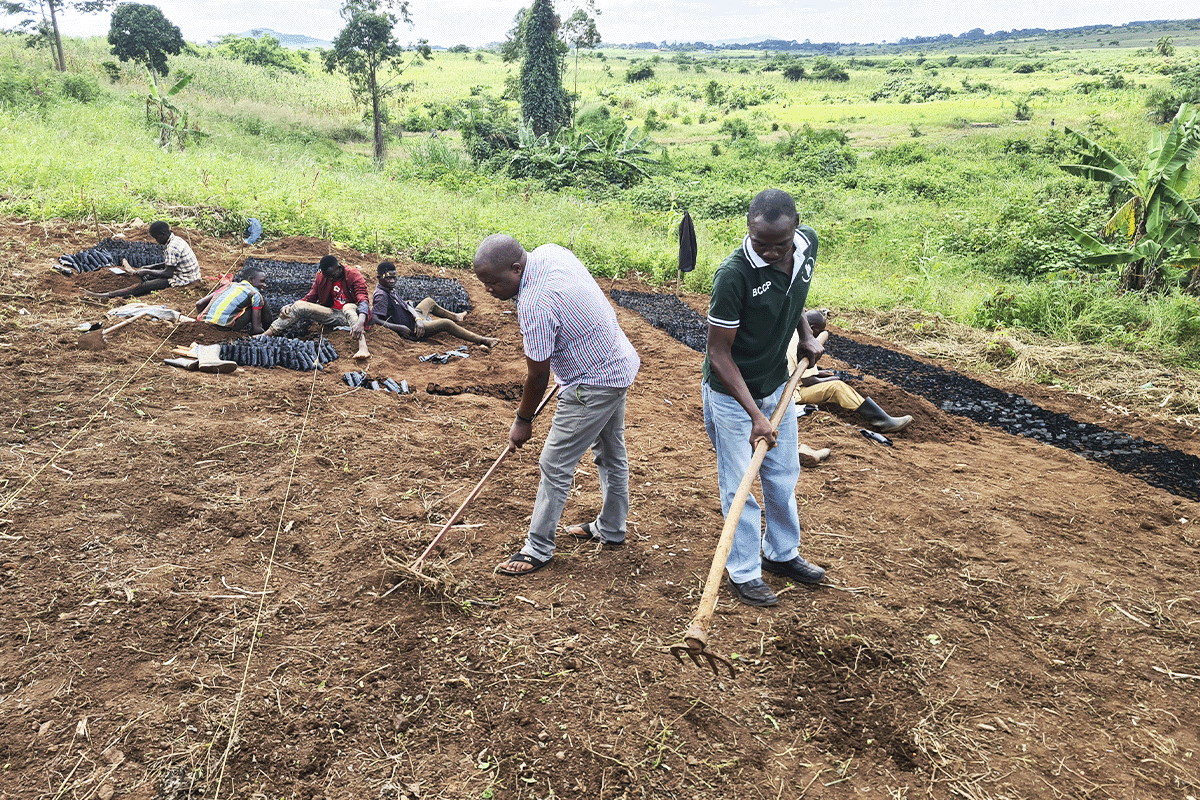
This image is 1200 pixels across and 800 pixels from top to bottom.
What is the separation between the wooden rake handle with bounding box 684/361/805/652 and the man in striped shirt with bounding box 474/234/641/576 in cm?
67

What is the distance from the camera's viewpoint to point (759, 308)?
2.96m

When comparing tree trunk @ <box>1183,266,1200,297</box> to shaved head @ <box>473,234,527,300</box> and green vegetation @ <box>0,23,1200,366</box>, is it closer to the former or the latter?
green vegetation @ <box>0,23,1200,366</box>

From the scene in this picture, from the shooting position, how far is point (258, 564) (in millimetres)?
3549

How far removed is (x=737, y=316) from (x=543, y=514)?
4.38ft

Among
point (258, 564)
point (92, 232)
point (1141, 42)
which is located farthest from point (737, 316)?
point (1141, 42)

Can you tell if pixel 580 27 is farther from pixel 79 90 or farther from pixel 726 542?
pixel 726 542

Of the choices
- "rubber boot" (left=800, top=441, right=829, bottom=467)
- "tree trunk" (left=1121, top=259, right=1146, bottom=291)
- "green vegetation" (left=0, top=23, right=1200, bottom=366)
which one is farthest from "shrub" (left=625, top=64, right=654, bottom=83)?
"rubber boot" (left=800, top=441, right=829, bottom=467)

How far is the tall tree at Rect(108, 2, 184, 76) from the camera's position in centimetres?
2150

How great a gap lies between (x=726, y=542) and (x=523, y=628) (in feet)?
3.55

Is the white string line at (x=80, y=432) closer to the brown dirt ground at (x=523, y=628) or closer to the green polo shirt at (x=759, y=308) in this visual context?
the brown dirt ground at (x=523, y=628)

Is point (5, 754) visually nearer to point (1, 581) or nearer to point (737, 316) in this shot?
point (1, 581)

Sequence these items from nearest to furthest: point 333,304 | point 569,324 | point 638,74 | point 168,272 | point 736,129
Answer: point 569,324 → point 333,304 → point 168,272 → point 736,129 → point 638,74

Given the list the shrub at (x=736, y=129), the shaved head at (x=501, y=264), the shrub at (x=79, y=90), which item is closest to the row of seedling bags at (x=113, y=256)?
the shaved head at (x=501, y=264)

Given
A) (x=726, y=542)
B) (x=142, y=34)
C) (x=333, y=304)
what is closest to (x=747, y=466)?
(x=726, y=542)
